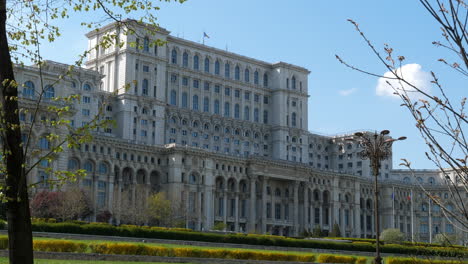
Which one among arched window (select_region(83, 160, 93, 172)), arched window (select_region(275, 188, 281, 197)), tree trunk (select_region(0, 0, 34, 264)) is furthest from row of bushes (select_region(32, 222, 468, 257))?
arched window (select_region(275, 188, 281, 197))

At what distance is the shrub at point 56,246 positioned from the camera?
35625 millimetres

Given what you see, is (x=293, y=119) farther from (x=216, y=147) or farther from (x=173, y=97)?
(x=173, y=97)

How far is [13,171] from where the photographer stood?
1421cm

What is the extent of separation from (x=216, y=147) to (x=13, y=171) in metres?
103

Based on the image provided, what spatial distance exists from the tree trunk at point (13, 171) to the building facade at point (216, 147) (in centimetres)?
6298

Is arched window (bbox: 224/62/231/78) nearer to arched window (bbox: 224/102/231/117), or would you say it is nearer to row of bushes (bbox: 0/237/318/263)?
arched window (bbox: 224/102/231/117)

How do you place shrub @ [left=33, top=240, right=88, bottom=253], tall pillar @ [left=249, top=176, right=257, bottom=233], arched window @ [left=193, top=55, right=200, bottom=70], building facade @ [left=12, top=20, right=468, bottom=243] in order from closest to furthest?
shrub @ [left=33, top=240, right=88, bottom=253], building facade @ [left=12, top=20, right=468, bottom=243], tall pillar @ [left=249, top=176, right=257, bottom=233], arched window @ [left=193, top=55, right=200, bottom=70]

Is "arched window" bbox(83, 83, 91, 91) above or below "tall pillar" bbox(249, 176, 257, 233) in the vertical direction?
above

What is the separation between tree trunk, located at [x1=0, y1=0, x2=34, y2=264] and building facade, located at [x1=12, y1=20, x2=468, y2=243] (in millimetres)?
62985

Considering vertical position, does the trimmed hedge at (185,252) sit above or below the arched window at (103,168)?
below

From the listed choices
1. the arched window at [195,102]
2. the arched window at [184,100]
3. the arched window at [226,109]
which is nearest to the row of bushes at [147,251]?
the arched window at [184,100]

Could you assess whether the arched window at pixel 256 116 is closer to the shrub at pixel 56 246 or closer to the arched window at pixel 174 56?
the arched window at pixel 174 56

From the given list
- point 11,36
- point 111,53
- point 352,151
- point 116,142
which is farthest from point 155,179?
point 11,36

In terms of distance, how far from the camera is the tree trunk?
45.9ft
